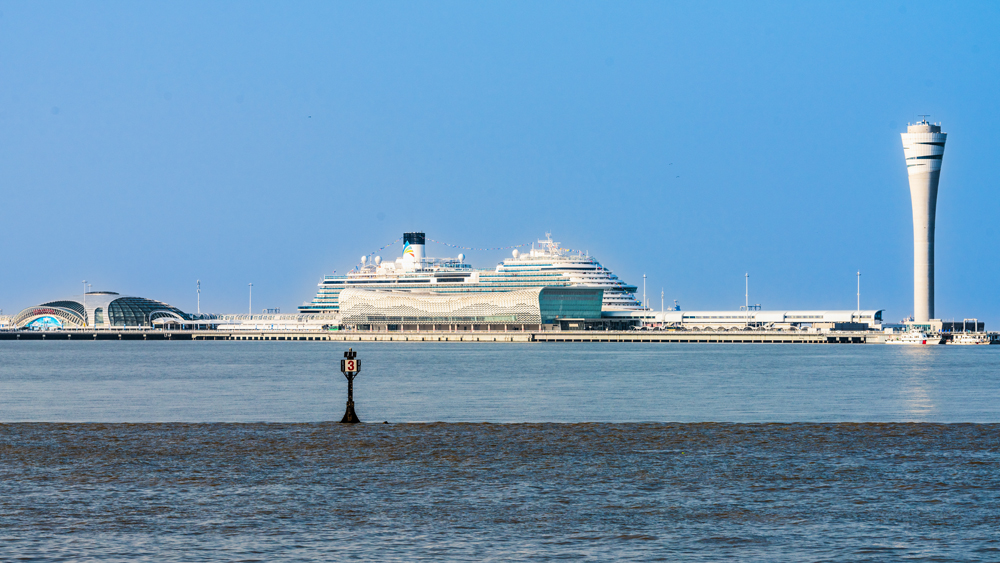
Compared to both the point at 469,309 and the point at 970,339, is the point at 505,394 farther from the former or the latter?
the point at 469,309

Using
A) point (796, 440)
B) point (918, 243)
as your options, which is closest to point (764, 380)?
point (796, 440)

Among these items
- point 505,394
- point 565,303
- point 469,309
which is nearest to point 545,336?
point 565,303

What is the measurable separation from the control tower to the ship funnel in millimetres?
74123

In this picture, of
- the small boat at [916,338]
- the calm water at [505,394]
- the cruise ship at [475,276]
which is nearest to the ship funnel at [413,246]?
the cruise ship at [475,276]

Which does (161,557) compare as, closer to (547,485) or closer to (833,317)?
(547,485)

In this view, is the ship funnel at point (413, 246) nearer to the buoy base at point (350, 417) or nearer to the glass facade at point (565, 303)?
the glass facade at point (565, 303)

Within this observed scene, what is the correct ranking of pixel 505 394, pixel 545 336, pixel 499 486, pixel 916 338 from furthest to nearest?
pixel 545 336
pixel 916 338
pixel 505 394
pixel 499 486

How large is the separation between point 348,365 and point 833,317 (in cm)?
15787

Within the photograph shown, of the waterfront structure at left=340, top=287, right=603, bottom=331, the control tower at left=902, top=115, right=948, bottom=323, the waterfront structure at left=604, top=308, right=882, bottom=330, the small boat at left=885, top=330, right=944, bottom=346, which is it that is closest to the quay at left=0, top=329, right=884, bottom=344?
the waterfront structure at left=340, top=287, right=603, bottom=331

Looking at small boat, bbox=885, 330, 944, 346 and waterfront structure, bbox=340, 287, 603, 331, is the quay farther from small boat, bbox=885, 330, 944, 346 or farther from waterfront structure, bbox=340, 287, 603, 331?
small boat, bbox=885, 330, 944, 346

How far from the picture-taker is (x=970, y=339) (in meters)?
142

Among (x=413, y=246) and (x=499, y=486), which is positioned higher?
(x=413, y=246)

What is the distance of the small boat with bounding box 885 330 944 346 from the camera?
14112 centimetres

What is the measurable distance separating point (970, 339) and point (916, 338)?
6.58 m
